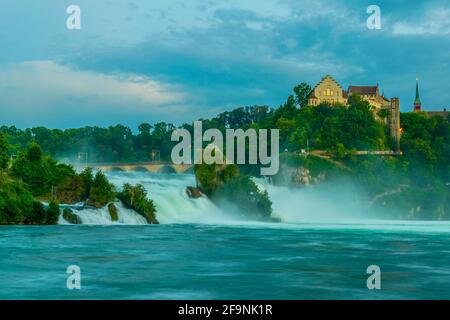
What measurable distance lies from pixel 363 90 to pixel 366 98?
2.06 m

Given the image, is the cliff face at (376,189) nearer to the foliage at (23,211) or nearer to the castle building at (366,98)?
the castle building at (366,98)

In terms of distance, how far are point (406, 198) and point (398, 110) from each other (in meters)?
18.5

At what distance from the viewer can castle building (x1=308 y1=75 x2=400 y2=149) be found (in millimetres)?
81938

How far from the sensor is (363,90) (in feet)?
319

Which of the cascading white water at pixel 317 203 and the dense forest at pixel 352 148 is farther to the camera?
the dense forest at pixel 352 148

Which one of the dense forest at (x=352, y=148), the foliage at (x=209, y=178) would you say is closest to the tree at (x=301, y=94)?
the dense forest at (x=352, y=148)

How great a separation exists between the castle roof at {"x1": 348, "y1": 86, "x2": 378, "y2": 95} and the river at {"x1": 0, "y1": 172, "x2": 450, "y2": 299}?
6171 centimetres

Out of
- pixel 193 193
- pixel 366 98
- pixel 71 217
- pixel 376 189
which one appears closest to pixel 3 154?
pixel 71 217

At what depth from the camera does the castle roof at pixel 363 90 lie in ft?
318

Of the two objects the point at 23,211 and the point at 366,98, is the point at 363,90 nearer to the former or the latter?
the point at 366,98

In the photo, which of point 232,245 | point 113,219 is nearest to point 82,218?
point 113,219

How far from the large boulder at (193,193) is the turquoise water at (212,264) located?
10935mm

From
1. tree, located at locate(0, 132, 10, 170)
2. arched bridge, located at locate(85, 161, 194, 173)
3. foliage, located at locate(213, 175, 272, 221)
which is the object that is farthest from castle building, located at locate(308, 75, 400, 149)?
tree, located at locate(0, 132, 10, 170)
